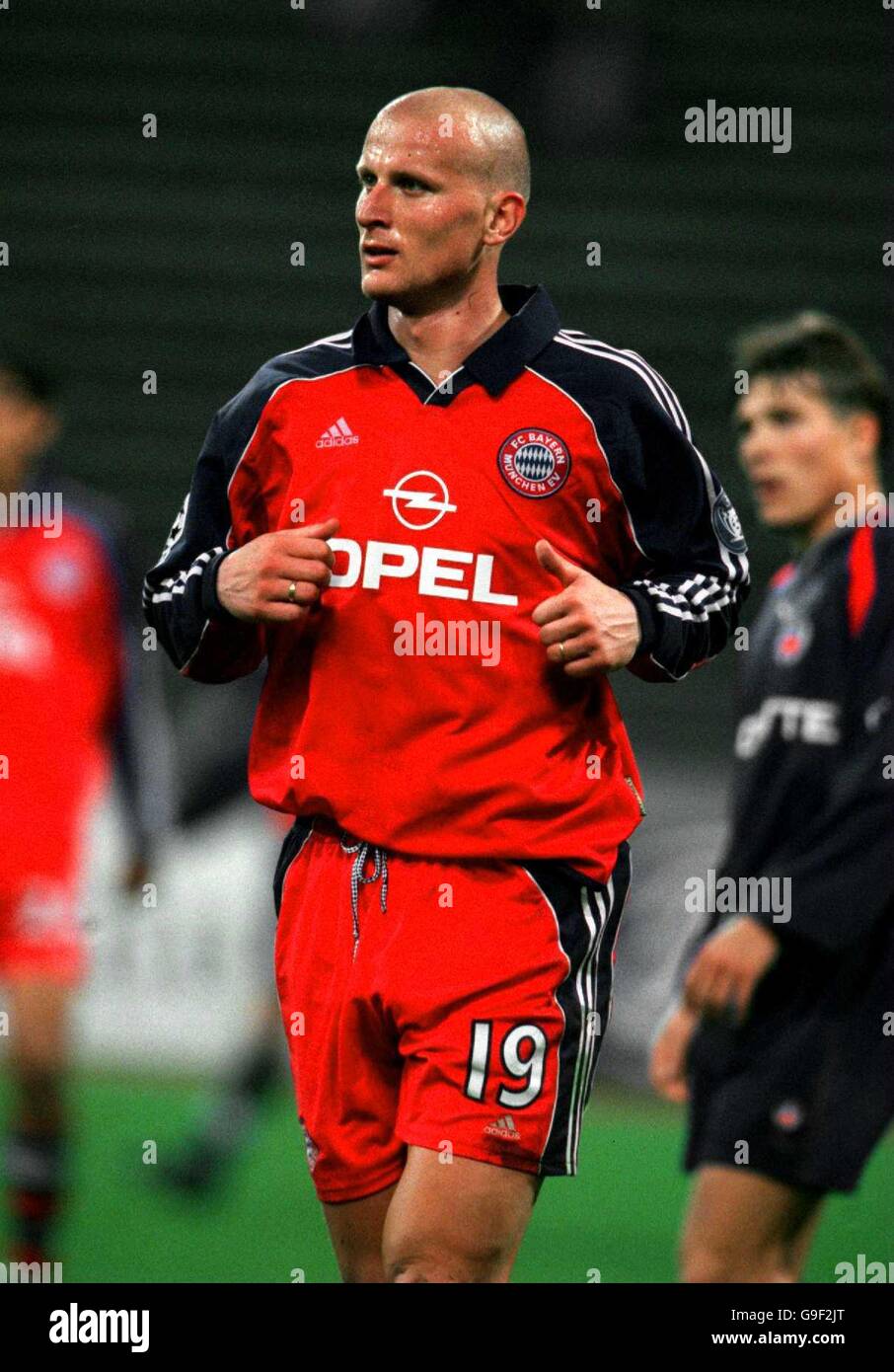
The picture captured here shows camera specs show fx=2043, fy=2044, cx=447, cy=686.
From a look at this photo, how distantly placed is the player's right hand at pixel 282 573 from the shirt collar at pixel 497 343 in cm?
31

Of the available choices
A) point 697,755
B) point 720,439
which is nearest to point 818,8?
point 720,439

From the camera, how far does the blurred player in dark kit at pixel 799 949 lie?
374cm

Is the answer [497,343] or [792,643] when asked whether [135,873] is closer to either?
[792,643]

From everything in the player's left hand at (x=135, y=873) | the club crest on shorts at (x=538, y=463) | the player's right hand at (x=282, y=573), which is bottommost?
the player's left hand at (x=135, y=873)

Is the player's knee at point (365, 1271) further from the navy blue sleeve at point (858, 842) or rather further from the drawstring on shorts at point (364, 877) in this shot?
the navy blue sleeve at point (858, 842)

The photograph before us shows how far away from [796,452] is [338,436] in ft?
5.00

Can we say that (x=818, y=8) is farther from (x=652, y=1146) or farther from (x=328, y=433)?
(x=328, y=433)

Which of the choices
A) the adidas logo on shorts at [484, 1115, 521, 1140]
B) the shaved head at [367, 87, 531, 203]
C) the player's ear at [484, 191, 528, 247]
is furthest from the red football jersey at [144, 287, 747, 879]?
the adidas logo on shorts at [484, 1115, 521, 1140]

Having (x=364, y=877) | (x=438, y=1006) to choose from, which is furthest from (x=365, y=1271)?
(x=364, y=877)

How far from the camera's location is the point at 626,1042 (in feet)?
25.1

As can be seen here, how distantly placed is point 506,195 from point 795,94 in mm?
7785

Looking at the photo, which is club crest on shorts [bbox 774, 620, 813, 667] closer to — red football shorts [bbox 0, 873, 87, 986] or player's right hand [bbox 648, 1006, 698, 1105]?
player's right hand [bbox 648, 1006, 698, 1105]

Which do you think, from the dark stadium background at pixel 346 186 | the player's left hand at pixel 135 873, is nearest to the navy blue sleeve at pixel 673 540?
the player's left hand at pixel 135 873

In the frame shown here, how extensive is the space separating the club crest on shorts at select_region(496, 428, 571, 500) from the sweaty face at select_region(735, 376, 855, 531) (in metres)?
1.38
